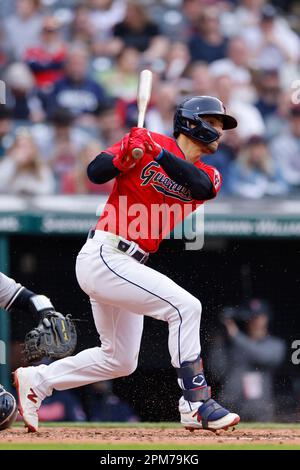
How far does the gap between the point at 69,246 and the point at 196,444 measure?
3.08 metres

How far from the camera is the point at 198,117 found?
4.91 metres

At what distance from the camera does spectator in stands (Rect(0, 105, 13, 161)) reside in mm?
8398

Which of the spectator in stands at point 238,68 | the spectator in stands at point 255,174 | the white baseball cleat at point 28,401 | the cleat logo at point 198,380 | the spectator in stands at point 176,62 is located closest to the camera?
the cleat logo at point 198,380

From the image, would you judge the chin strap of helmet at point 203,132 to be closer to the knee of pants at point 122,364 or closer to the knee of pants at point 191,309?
the knee of pants at point 191,309

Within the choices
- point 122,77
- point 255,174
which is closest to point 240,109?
point 255,174

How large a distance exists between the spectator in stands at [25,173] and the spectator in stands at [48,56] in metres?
1.14

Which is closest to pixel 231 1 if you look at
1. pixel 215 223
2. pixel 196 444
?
pixel 215 223

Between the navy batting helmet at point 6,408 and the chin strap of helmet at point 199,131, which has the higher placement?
the chin strap of helmet at point 199,131

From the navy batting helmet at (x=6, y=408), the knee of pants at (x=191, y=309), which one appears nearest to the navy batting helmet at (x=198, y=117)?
the knee of pants at (x=191, y=309)

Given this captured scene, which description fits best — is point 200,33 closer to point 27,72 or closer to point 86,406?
point 27,72

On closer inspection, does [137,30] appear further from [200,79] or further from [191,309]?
[191,309]

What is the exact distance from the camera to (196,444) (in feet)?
15.0

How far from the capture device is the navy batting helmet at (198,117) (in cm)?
491
